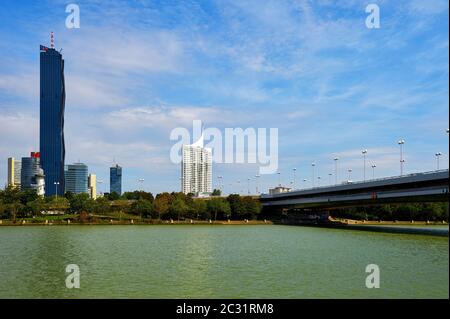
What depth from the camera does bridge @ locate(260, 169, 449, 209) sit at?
237 ft

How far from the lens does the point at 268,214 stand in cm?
16312

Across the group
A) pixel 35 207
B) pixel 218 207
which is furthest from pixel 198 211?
pixel 35 207

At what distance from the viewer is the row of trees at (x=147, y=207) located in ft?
431

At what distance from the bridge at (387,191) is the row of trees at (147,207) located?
1747 centimetres

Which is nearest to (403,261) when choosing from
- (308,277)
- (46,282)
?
(308,277)

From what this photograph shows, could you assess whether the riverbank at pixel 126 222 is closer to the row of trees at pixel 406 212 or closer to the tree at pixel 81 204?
the tree at pixel 81 204

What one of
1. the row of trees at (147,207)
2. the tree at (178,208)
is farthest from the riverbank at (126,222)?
the row of trees at (147,207)

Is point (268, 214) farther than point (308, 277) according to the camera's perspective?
Yes

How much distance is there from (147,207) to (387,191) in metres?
72.1
